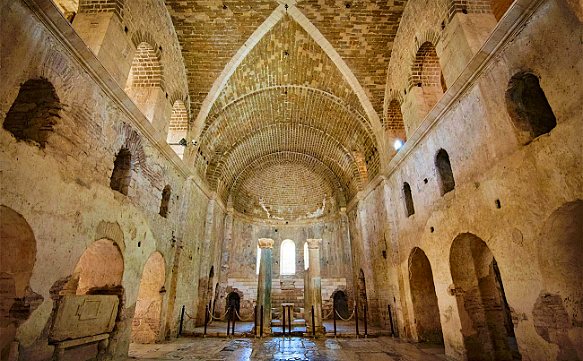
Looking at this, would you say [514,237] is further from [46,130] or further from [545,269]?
[46,130]

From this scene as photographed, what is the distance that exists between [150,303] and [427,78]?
1070cm

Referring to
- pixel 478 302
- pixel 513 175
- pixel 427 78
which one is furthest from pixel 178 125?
pixel 478 302

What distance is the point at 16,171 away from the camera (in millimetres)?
3736

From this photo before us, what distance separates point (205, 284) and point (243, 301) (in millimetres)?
4061

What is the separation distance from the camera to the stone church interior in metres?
4.02

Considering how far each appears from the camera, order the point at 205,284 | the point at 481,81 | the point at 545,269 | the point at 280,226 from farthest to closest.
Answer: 1. the point at 280,226
2. the point at 205,284
3. the point at 481,81
4. the point at 545,269

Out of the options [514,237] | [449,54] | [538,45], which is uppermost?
[449,54]

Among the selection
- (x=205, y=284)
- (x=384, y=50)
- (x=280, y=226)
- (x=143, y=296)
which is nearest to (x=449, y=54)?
(x=384, y=50)

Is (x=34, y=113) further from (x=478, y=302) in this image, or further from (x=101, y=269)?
(x=478, y=302)

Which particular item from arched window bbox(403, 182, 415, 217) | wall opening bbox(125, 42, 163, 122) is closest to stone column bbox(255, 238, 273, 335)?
arched window bbox(403, 182, 415, 217)

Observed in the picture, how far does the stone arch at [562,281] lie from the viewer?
3889 mm

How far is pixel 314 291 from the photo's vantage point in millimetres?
10180

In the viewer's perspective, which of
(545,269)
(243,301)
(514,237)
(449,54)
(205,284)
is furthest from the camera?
(243,301)

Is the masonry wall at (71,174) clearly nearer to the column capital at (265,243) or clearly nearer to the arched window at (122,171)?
the arched window at (122,171)
